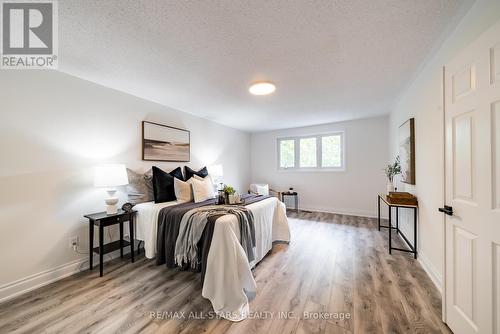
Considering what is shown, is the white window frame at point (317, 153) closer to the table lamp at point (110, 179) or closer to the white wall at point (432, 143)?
the white wall at point (432, 143)

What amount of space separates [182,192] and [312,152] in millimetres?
3754

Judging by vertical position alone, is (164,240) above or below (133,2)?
below

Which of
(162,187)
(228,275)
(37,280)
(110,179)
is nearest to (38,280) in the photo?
(37,280)

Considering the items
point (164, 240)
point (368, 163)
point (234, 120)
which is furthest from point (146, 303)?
point (368, 163)

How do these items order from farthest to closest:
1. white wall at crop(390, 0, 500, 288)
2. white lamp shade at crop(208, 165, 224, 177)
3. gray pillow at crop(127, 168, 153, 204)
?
1. white lamp shade at crop(208, 165, 224, 177)
2. gray pillow at crop(127, 168, 153, 204)
3. white wall at crop(390, 0, 500, 288)

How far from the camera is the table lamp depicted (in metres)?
2.23

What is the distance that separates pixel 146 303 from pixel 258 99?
2.98m

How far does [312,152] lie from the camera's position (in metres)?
5.24

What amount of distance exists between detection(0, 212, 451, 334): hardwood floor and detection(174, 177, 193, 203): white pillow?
3.00ft

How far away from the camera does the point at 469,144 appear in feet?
3.97

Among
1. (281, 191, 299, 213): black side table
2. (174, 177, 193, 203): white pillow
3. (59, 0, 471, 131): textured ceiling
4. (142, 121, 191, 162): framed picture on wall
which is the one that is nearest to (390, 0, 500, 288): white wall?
(59, 0, 471, 131): textured ceiling

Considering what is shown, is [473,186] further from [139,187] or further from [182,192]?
[139,187]

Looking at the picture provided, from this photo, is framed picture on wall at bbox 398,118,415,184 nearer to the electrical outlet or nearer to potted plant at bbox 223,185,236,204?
potted plant at bbox 223,185,236,204

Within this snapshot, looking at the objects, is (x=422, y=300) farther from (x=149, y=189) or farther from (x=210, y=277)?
(x=149, y=189)
